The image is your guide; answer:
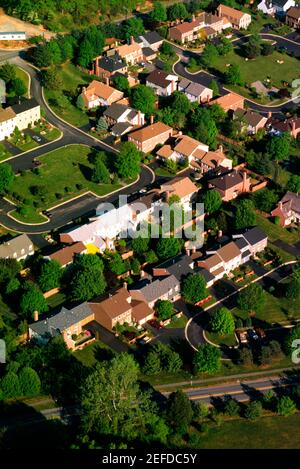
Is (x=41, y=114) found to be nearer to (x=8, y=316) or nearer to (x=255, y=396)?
(x=8, y=316)

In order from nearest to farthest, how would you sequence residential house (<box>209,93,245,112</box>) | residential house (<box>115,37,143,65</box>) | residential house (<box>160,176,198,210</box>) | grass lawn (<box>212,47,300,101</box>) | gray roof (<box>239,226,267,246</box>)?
gray roof (<box>239,226,267,246</box>) → residential house (<box>160,176,198,210</box>) → residential house (<box>209,93,245,112</box>) → residential house (<box>115,37,143,65</box>) → grass lawn (<box>212,47,300,101</box>)

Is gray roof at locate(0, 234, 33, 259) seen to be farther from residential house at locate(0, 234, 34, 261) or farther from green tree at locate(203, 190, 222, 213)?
green tree at locate(203, 190, 222, 213)

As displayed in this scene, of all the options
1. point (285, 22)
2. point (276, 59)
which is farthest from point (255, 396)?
point (285, 22)

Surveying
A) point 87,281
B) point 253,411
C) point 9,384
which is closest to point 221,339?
point 253,411

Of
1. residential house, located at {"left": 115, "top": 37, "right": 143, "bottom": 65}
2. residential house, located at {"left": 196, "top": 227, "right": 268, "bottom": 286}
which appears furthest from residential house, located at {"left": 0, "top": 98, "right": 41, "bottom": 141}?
residential house, located at {"left": 196, "top": 227, "right": 268, "bottom": 286}

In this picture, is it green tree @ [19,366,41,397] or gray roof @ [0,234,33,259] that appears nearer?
green tree @ [19,366,41,397]

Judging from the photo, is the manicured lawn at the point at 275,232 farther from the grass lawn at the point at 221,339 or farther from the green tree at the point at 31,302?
the green tree at the point at 31,302
